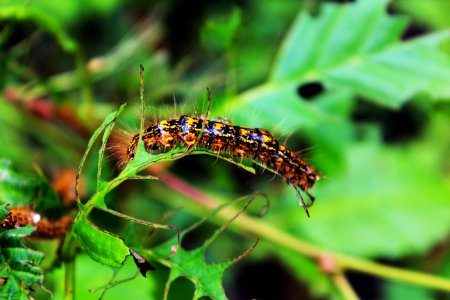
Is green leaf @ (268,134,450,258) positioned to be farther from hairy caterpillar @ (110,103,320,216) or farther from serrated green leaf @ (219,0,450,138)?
hairy caterpillar @ (110,103,320,216)

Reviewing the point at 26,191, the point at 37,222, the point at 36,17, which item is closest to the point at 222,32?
the point at 36,17

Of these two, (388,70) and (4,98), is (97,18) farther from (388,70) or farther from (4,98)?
(388,70)

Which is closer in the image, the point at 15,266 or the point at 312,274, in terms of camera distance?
the point at 15,266

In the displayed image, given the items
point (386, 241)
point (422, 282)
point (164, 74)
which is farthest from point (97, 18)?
point (422, 282)

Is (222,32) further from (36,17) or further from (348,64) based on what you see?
(36,17)

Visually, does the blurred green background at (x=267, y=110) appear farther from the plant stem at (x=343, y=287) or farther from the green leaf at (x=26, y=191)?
the plant stem at (x=343, y=287)
